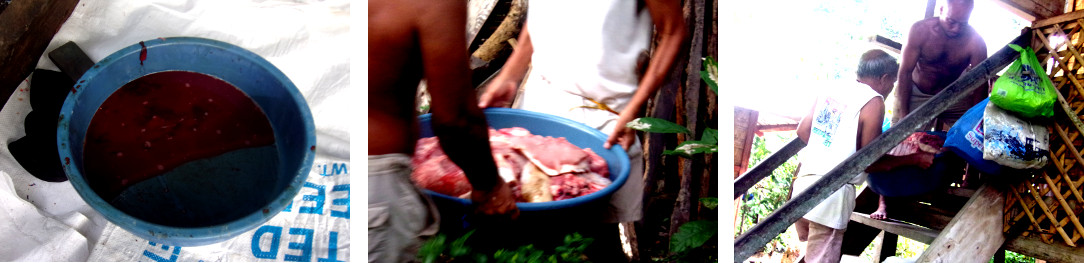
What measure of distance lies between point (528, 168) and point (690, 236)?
42 centimetres

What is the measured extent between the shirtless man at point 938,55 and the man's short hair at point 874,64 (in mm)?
172

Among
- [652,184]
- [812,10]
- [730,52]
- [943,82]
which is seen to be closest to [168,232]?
[652,184]

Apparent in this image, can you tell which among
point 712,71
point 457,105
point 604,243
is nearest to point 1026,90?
point 712,71

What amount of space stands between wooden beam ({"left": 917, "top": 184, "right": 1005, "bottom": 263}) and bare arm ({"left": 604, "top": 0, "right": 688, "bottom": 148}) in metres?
1.65

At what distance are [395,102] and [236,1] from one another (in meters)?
0.66

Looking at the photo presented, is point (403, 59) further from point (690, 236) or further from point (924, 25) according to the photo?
point (924, 25)

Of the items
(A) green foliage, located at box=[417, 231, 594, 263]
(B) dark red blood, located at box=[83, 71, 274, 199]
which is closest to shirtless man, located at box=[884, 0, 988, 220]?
(A) green foliage, located at box=[417, 231, 594, 263]

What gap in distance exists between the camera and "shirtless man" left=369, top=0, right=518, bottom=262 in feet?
4.27

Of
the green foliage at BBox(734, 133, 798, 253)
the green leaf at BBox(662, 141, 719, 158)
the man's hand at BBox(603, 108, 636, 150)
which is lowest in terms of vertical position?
the green foliage at BBox(734, 133, 798, 253)

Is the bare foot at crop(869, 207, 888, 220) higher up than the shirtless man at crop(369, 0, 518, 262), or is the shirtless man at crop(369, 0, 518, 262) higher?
the shirtless man at crop(369, 0, 518, 262)

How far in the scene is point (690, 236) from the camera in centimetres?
151

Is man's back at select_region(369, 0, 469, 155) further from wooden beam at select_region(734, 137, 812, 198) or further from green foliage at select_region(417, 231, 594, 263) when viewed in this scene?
wooden beam at select_region(734, 137, 812, 198)

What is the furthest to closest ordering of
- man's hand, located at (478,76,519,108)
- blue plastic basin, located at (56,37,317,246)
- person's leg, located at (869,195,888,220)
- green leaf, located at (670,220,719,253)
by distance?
1. person's leg, located at (869,195,888,220)
2. blue plastic basin, located at (56,37,317,246)
3. green leaf, located at (670,220,719,253)
4. man's hand, located at (478,76,519,108)

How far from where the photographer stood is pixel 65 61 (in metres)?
1.66
